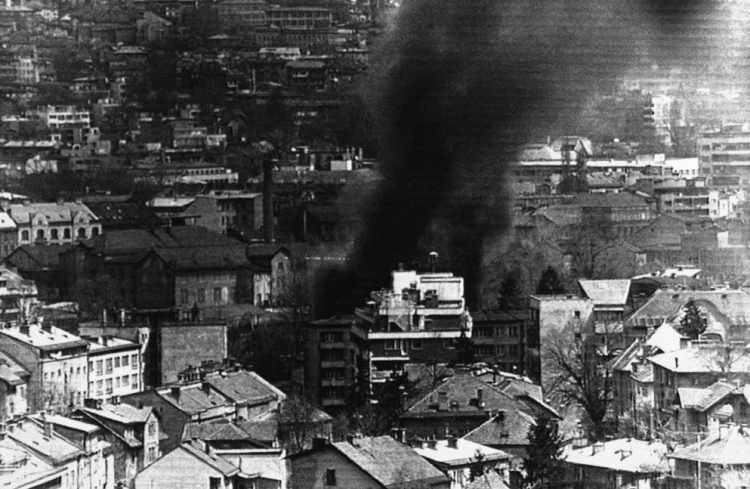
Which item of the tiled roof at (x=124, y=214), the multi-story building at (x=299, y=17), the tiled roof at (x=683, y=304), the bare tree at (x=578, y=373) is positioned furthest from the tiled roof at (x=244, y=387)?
the multi-story building at (x=299, y=17)

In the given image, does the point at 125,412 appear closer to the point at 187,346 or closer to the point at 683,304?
the point at 187,346

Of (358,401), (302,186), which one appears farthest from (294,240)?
(358,401)

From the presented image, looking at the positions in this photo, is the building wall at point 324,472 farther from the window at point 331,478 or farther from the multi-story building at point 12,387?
the multi-story building at point 12,387

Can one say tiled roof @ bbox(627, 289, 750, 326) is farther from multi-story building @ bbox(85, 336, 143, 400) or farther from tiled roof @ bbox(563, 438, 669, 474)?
tiled roof @ bbox(563, 438, 669, 474)

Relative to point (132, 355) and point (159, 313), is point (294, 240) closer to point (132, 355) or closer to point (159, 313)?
point (159, 313)

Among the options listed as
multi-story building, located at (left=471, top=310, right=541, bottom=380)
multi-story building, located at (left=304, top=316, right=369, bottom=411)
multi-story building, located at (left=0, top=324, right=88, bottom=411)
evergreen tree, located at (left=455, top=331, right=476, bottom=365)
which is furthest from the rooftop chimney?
multi-story building, located at (left=0, top=324, right=88, bottom=411)
